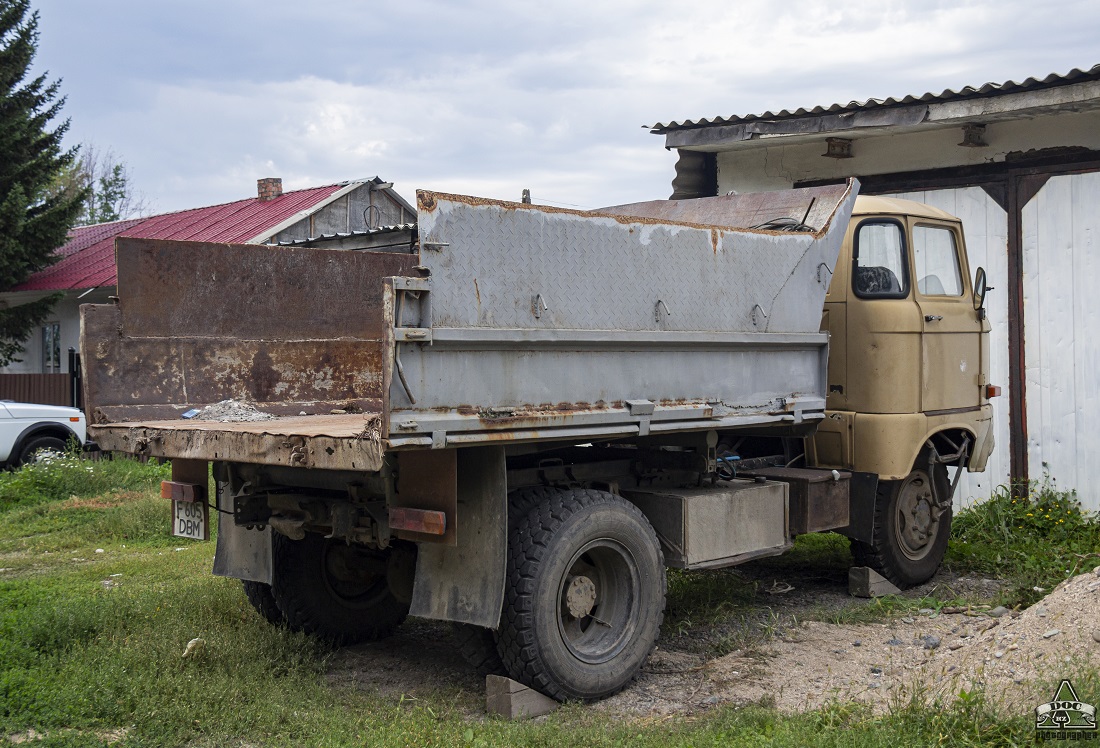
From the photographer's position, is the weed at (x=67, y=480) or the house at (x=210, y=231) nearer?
the weed at (x=67, y=480)

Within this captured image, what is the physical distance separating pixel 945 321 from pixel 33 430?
11961 millimetres

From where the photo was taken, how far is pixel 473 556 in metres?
4.70

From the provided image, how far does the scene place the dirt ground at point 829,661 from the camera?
15.1 ft

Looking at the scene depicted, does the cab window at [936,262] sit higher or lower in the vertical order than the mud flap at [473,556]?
higher

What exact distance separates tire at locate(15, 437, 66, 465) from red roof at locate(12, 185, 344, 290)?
5.35 m

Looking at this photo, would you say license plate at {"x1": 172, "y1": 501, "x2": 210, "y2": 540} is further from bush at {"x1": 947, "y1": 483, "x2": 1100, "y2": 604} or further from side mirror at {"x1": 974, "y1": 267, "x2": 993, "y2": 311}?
side mirror at {"x1": 974, "y1": 267, "x2": 993, "y2": 311}

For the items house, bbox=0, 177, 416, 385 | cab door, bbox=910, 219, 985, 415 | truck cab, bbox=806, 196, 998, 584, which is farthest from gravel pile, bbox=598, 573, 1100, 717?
house, bbox=0, 177, 416, 385

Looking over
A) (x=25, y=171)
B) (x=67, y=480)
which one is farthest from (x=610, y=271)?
(x=25, y=171)

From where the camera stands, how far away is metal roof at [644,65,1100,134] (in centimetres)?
807

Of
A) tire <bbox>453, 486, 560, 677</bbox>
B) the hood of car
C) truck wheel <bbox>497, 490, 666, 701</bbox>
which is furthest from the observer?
the hood of car

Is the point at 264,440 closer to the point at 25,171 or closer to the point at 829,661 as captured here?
the point at 829,661

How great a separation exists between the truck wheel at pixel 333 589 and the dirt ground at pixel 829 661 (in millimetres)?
137

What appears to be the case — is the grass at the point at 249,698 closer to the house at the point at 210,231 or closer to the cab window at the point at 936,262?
the cab window at the point at 936,262

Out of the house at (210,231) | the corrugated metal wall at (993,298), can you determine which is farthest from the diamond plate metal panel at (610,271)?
the house at (210,231)
